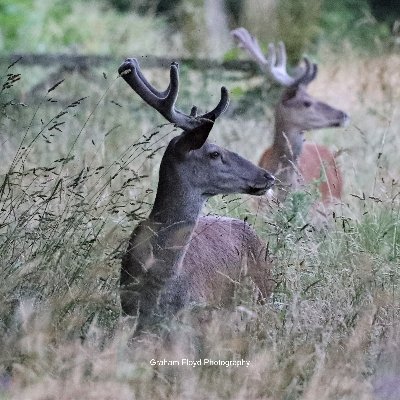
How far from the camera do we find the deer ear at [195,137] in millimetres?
5980

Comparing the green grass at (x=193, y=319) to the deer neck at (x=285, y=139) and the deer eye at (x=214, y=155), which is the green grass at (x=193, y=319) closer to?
the deer eye at (x=214, y=155)

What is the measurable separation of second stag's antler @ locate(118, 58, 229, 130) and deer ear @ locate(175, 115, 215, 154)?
60mm

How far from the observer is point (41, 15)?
57.6 feet

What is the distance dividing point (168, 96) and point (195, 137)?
0.22 m

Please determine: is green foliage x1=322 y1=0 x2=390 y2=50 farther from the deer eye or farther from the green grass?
the deer eye

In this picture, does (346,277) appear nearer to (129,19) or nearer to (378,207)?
(378,207)

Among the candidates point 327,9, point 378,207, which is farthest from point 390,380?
point 327,9

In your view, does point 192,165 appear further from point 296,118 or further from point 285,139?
point 296,118

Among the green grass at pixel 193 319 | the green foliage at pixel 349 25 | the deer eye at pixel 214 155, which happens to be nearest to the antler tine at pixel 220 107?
the deer eye at pixel 214 155

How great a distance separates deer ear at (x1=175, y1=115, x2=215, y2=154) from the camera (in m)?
5.98

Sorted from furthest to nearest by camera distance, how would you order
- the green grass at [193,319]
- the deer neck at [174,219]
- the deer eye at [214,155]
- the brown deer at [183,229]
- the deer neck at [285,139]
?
the deer neck at [285,139] < the deer eye at [214,155] < the deer neck at [174,219] < the brown deer at [183,229] < the green grass at [193,319]

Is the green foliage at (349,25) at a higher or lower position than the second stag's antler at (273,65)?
higher

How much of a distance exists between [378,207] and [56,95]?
5220 millimetres

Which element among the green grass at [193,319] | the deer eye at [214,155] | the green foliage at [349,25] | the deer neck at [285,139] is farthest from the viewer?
the green foliage at [349,25]
